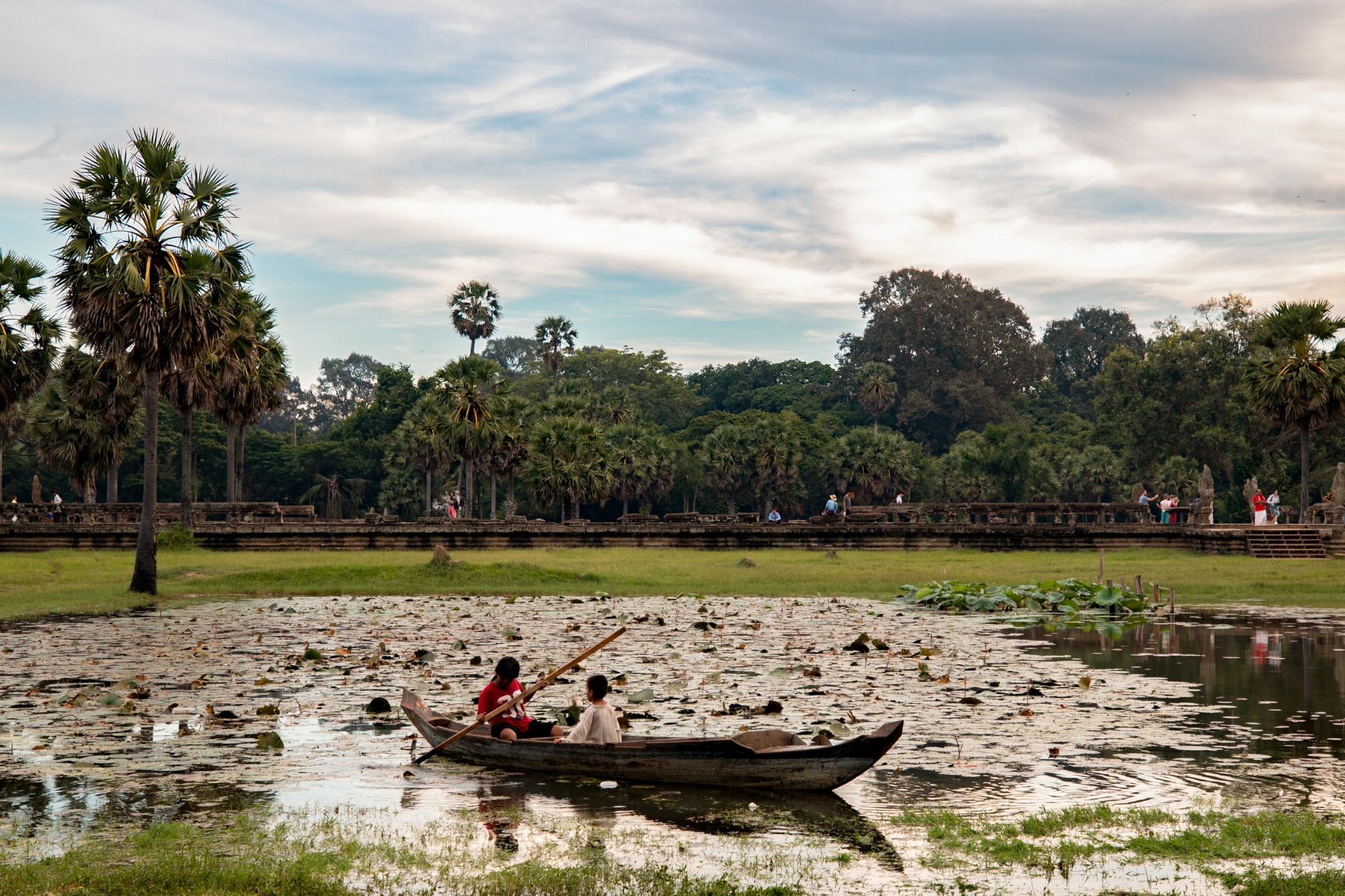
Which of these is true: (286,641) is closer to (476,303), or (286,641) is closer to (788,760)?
(788,760)

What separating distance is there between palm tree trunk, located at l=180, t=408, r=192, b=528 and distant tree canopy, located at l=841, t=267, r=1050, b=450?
2755 inches

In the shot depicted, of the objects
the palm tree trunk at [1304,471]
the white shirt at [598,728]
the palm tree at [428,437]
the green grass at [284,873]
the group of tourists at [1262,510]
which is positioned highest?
the palm tree at [428,437]

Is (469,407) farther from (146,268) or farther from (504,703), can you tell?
(504,703)

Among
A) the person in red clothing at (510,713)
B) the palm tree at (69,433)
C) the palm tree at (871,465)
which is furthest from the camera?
the palm tree at (871,465)

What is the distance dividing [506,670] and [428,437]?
168 feet

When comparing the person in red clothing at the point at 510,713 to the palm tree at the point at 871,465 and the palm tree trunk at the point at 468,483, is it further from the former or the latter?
the palm tree at the point at 871,465

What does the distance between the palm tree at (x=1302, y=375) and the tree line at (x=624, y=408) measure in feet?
0.32

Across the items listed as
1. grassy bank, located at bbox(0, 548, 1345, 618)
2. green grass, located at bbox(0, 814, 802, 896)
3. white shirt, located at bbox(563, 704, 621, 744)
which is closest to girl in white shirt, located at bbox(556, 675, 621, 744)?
white shirt, located at bbox(563, 704, 621, 744)

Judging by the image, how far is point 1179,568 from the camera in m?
31.7

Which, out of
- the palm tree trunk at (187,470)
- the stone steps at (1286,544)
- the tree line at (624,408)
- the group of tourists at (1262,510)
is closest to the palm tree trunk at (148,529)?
the tree line at (624,408)

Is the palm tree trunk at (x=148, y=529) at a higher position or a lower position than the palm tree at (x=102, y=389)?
lower

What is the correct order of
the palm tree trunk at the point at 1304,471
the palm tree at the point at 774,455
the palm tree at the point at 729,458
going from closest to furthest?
the palm tree trunk at the point at 1304,471, the palm tree at the point at 774,455, the palm tree at the point at 729,458

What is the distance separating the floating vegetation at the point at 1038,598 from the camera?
22812mm

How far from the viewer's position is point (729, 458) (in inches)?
2805
